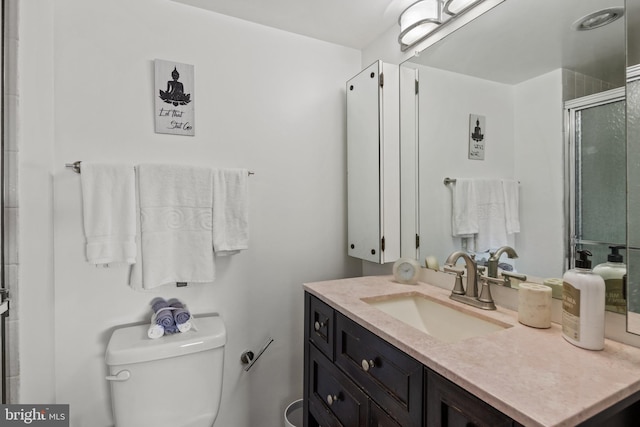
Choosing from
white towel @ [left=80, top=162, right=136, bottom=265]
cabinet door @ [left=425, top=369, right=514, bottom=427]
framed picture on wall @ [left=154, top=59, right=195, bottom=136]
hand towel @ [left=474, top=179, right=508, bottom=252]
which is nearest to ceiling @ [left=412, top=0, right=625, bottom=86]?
hand towel @ [left=474, top=179, right=508, bottom=252]

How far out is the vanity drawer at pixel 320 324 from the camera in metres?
1.15

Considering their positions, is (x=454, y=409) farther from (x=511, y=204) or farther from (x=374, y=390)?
(x=511, y=204)

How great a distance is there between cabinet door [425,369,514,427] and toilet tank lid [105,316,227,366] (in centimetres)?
90

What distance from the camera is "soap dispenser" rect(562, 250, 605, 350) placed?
2.40ft

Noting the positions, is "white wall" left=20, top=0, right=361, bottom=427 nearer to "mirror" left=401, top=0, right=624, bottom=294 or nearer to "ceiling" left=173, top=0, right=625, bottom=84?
"ceiling" left=173, top=0, right=625, bottom=84

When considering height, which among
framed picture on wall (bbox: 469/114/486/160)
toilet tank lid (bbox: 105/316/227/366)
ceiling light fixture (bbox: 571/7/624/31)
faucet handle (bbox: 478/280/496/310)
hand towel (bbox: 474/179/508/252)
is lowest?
toilet tank lid (bbox: 105/316/227/366)

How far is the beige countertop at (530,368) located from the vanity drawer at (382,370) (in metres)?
0.04

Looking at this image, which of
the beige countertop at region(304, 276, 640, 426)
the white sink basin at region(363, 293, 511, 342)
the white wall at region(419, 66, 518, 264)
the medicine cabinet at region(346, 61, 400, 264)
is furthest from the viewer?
the medicine cabinet at region(346, 61, 400, 264)

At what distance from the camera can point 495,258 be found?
1.11 m

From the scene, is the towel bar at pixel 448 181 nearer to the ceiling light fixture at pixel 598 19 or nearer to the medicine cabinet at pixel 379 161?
the medicine cabinet at pixel 379 161

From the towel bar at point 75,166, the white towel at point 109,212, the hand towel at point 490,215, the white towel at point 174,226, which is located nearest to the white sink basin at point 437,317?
the hand towel at point 490,215

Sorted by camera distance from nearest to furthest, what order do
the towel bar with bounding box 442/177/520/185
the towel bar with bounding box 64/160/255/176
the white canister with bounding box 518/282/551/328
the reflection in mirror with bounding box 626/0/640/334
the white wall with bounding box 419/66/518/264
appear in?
1. the reflection in mirror with bounding box 626/0/640/334
2. the white canister with bounding box 518/282/551/328
3. the white wall with bounding box 419/66/518/264
4. the towel bar with bounding box 64/160/255/176
5. the towel bar with bounding box 442/177/520/185

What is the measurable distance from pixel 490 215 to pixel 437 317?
43 centimetres

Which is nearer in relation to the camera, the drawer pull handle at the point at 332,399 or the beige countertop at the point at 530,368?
the beige countertop at the point at 530,368
